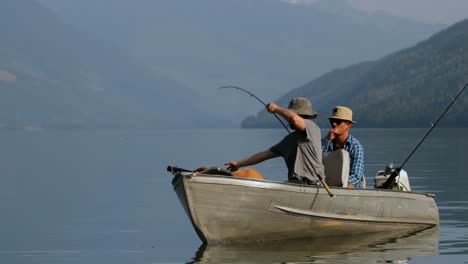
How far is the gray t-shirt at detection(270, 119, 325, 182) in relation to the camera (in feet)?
58.6

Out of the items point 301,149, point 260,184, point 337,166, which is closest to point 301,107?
point 301,149

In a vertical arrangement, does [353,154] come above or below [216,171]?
above

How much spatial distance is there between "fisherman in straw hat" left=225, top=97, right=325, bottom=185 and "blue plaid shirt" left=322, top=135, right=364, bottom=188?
4.55 feet

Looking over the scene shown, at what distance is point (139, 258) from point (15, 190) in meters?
19.7

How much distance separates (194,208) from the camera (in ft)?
58.7

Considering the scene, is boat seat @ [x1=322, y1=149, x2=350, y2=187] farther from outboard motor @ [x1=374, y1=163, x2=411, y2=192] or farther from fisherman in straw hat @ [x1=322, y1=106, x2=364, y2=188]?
outboard motor @ [x1=374, y1=163, x2=411, y2=192]

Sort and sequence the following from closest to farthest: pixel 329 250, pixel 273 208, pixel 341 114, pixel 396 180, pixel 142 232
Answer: pixel 273 208 < pixel 329 250 < pixel 341 114 < pixel 396 180 < pixel 142 232

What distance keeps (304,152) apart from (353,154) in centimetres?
199

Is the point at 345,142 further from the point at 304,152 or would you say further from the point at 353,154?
the point at 304,152

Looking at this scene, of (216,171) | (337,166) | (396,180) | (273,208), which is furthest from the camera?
Answer: (396,180)

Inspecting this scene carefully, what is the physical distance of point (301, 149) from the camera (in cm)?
1795

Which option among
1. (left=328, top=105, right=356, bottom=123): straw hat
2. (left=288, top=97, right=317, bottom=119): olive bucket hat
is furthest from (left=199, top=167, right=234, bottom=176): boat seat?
(left=328, top=105, right=356, bottom=123): straw hat

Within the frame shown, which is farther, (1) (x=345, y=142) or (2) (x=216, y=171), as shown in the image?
(1) (x=345, y=142)

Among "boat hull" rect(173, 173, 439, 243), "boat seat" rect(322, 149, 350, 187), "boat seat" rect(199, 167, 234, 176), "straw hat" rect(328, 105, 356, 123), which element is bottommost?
"boat hull" rect(173, 173, 439, 243)
